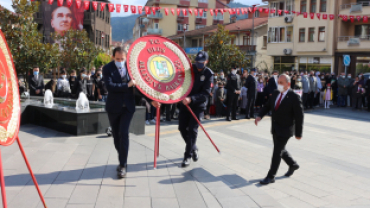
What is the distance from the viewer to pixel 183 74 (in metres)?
6.03

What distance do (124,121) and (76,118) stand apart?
11.2ft

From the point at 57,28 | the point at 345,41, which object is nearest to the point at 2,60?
the point at 345,41

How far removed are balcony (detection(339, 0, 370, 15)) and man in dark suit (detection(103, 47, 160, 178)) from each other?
34841 millimetres

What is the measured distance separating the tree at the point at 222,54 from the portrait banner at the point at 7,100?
21.6m

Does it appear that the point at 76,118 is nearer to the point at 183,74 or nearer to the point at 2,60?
the point at 183,74

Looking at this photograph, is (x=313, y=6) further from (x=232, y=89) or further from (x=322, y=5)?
(x=232, y=89)

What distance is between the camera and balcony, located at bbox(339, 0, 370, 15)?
111ft

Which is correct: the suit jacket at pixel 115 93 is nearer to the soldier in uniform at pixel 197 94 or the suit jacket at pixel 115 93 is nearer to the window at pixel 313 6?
the soldier in uniform at pixel 197 94

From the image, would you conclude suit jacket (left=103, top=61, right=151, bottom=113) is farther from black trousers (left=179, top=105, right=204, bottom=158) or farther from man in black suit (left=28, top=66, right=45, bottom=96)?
man in black suit (left=28, top=66, right=45, bottom=96)

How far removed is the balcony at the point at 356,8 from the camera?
34.0 m

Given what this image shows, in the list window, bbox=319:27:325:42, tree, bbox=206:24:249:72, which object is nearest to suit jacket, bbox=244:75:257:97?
tree, bbox=206:24:249:72

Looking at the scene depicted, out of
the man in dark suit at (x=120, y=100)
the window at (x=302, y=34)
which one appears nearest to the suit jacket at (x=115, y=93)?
the man in dark suit at (x=120, y=100)

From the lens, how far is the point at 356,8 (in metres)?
34.4

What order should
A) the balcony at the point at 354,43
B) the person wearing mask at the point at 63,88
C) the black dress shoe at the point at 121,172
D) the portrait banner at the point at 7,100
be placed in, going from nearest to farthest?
1. the portrait banner at the point at 7,100
2. the black dress shoe at the point at 121,172
3. the person wearing mask at the point at 63,88
4. the balcony at the point at 354,43
